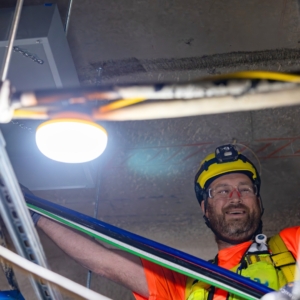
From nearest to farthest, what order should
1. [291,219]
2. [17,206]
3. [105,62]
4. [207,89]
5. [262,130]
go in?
1. [207,89]
2. [17,206]
3. [105,62]
4. [262,130]
5. [291,219]

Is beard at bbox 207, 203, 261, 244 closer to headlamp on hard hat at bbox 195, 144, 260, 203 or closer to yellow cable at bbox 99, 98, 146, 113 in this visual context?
headlamp on hard hat at bbox 195, 144, 260, 203

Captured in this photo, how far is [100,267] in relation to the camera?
220cm

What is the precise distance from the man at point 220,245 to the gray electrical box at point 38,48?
24.7 inches

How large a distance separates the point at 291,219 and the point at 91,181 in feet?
4.12

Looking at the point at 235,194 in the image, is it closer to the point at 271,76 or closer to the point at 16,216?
the point at 16,216

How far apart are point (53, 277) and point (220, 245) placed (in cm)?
133

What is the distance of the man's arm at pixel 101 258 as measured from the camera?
85.1 inches

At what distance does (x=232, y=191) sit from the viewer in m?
2.50

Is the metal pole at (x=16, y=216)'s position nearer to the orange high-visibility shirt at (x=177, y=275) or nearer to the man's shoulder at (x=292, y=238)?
the orange high-visibility shirt at (x=177, y=275)

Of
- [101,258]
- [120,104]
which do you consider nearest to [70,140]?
[120,104]

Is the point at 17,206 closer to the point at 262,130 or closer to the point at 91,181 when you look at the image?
the point at 91,181

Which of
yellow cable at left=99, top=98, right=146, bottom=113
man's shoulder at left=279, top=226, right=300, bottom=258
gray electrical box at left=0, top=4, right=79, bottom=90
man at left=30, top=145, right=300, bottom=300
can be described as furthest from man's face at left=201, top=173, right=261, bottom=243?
yellow cable at left=99, top=98, right=146, bottom=113

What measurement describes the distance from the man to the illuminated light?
25.2 inches

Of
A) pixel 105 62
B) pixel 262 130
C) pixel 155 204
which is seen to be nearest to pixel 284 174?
pixel 262 130
